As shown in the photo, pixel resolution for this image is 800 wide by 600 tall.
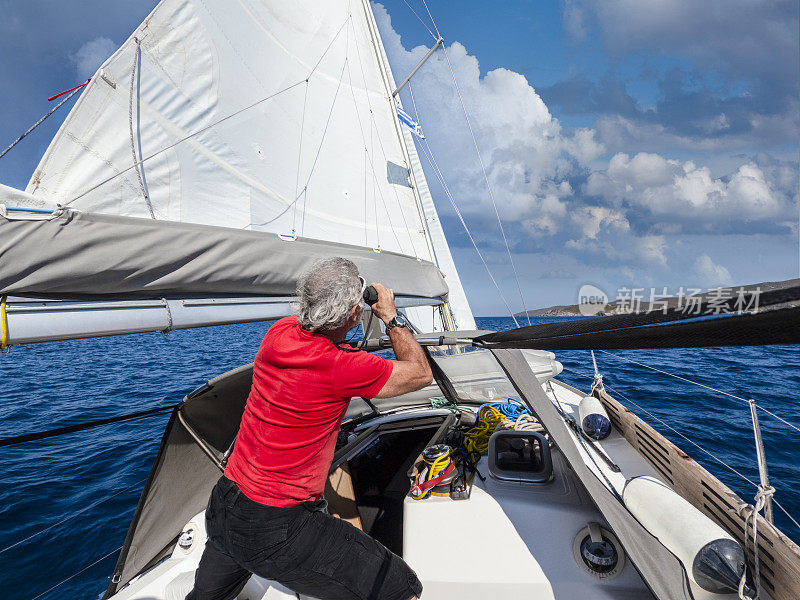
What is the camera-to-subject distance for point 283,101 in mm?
4012

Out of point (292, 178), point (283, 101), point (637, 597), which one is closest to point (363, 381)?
point (637, 597)

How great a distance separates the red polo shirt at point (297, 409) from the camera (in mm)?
1329

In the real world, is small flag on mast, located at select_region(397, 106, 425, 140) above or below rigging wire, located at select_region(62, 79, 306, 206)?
above

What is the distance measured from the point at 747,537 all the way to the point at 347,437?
2.45m

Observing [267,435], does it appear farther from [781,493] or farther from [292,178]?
[781,493]

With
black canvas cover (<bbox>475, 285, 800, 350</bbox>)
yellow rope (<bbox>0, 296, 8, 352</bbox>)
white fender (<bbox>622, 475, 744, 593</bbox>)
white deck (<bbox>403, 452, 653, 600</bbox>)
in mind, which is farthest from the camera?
white deck (<bbox>403, 452, 653, 600</bbox>)

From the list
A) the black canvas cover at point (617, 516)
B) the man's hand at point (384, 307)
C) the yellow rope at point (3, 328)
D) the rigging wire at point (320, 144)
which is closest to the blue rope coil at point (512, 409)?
the black canvas cover at point (617, 516)

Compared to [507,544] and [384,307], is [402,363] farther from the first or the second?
[507,544]

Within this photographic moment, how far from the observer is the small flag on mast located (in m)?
6.37

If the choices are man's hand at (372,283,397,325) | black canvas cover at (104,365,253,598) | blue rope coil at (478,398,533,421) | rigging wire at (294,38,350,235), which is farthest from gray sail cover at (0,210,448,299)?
blue rope coil at (478,398,533,421)

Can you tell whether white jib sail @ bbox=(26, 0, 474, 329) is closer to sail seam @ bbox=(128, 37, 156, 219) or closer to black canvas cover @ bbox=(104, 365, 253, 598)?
sail seam @ bbox=(128, 37, 156, 219)

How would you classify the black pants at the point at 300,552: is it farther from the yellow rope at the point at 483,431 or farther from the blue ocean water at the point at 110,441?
the yellow rope at the point at 483,431

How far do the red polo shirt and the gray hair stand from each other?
65 mm

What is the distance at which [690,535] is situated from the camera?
1537 millimetres
